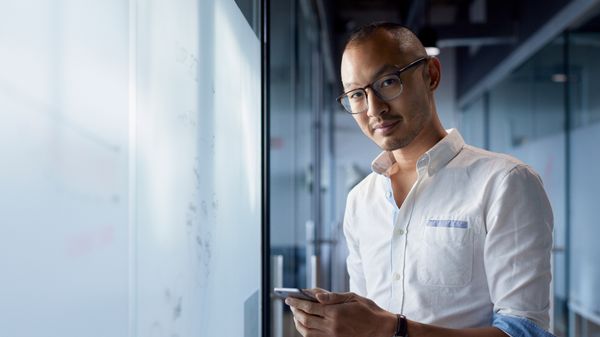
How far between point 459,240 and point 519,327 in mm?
219

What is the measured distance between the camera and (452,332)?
1.06m

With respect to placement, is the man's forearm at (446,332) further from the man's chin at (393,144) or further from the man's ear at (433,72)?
the man's ear at (433,72)

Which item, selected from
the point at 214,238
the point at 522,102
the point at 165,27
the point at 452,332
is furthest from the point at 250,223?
the point at 522,102

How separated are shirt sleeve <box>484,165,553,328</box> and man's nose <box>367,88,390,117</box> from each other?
0.98 ft

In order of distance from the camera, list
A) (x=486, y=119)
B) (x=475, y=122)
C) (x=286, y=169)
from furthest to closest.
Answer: (x=475, y=122) → (x=486, y=119) → (x=286, y=169)

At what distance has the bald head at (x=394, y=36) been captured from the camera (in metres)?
1.30

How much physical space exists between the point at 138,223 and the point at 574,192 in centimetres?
402

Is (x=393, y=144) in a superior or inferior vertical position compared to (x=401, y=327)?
superior

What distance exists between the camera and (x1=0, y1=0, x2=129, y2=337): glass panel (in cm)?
46

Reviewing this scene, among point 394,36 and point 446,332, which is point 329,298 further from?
point 394,36

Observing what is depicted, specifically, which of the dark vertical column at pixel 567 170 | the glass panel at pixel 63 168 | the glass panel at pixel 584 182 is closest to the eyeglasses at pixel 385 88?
the glass panel at pixel 63 168

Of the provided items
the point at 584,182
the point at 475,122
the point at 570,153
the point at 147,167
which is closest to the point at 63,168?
the point at 147,167

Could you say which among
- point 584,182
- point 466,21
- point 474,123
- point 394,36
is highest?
point 466,21

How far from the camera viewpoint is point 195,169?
0.99 m
